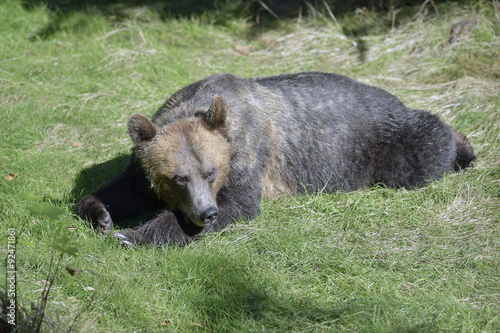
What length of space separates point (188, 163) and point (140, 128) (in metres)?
0.57

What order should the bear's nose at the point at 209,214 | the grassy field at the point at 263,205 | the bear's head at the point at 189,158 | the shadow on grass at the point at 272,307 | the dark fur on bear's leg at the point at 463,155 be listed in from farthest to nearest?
the dark fur on bear's leg at the point at 463,155, the bear's head at the point at 189,158, the bear's nose at the point at 209,214, the grassy field at the point at 263,205, the shadow on grass at the point at 272,307

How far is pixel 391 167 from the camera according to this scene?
6098 millimetres

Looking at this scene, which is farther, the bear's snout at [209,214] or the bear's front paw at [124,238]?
the bear's front paw at [124,238]

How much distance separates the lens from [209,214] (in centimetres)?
465

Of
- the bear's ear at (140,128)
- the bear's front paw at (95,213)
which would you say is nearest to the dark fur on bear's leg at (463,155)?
the bear's ear at (140,128)

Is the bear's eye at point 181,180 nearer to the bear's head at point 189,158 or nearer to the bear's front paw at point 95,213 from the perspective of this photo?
the bear's head at point 189,158

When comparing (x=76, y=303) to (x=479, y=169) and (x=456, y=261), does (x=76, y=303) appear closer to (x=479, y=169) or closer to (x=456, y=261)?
(x=456, y=261)

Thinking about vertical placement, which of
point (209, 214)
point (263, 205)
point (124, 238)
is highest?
point (209, 214)

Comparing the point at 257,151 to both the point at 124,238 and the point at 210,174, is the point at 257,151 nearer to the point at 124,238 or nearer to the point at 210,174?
the point at 210,174

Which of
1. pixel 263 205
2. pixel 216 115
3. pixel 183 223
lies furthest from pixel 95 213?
pixel 263 205

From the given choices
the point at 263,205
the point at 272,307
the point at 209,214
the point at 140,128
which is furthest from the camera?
the point at 263,205

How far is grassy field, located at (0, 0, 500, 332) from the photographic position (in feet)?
12.8

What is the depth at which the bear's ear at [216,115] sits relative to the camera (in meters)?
4.84

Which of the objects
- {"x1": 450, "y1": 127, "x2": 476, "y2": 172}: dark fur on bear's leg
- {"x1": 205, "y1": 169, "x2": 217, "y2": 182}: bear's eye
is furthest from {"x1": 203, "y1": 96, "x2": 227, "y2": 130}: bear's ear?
{"x1": 450, "y1": 127, "x2": 476, "y2": 172}: dark fur on bear's leg
